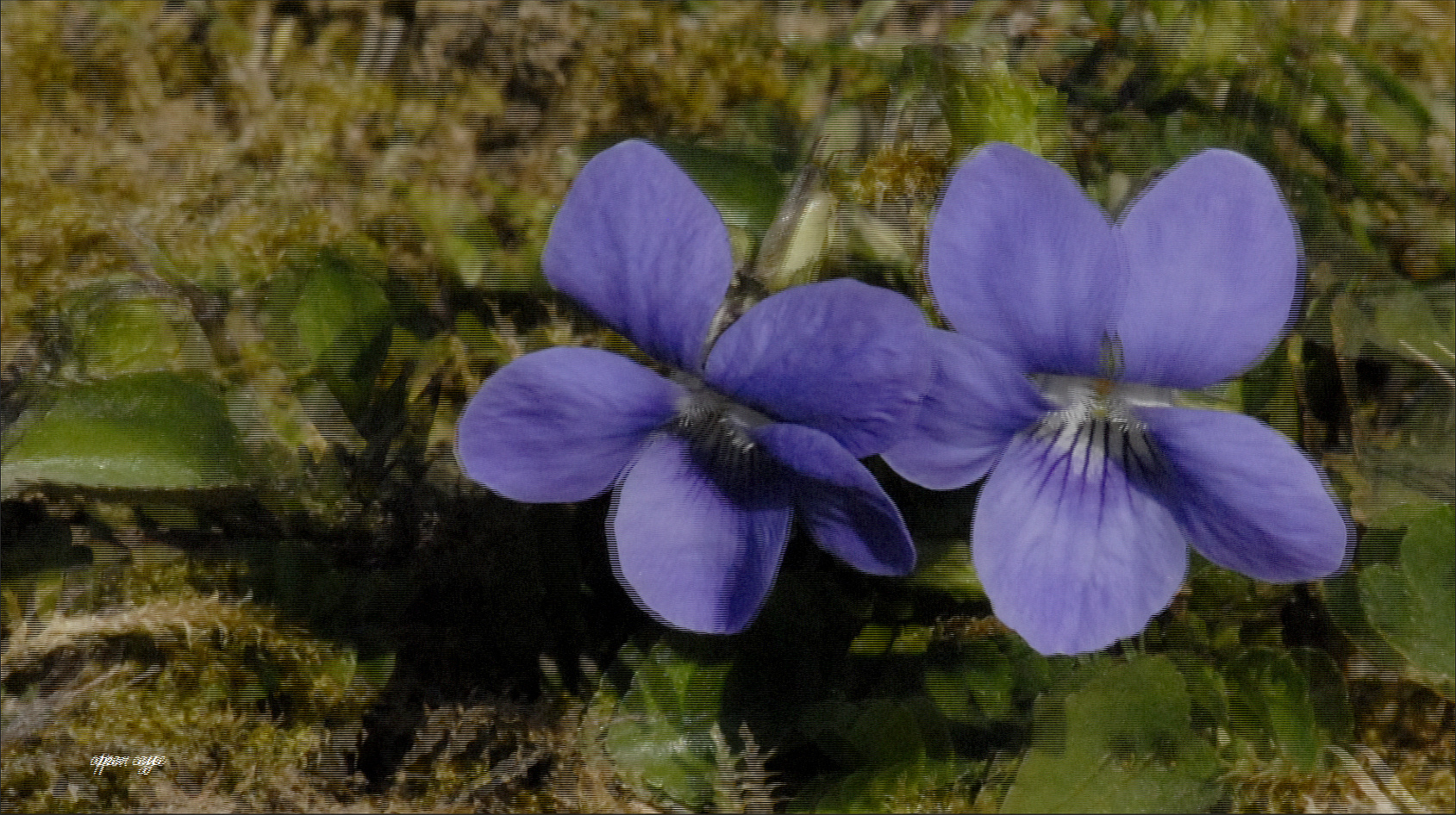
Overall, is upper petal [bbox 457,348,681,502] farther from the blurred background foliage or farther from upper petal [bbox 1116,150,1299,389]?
upper petal [bbox 1116,150,1299,389]

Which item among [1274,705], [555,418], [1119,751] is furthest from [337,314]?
[1274,705]

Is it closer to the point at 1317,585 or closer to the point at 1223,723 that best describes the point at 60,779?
the point at 1223,723

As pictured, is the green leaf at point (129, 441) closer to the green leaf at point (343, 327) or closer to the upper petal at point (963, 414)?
the green leaf at point (343, 327)

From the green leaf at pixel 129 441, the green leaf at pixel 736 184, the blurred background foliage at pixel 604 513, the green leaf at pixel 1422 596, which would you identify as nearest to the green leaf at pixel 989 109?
the blurred background foliage at pixel 604 513

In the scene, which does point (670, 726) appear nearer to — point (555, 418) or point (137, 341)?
point (555, 418)

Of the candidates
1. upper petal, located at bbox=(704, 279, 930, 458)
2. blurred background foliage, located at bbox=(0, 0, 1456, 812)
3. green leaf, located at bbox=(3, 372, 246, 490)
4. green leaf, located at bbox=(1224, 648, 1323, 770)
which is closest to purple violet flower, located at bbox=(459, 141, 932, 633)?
upper petal, located at bbox=(704, 279, 930, 458)

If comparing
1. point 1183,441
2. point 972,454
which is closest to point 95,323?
point 972,454
